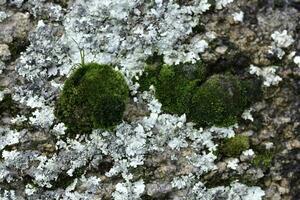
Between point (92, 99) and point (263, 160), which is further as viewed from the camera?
point (263, 160)

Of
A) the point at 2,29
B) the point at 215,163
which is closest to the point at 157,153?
the point at 215,163

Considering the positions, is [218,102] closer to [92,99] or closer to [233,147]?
[233,147]

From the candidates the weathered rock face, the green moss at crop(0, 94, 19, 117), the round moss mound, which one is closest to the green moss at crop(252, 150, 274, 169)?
the weathered rock face

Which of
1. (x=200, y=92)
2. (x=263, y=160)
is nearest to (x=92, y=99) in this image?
(x=200, y=92)

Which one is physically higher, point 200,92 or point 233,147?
point 200,92

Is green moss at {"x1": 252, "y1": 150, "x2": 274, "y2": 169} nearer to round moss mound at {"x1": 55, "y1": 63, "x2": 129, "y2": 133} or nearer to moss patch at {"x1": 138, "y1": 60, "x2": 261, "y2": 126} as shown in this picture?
moss patch at {"x1": 138, "y1": 60, "x2": 261, "y2": 126}

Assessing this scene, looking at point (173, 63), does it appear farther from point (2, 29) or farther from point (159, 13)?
point (2, 29)
